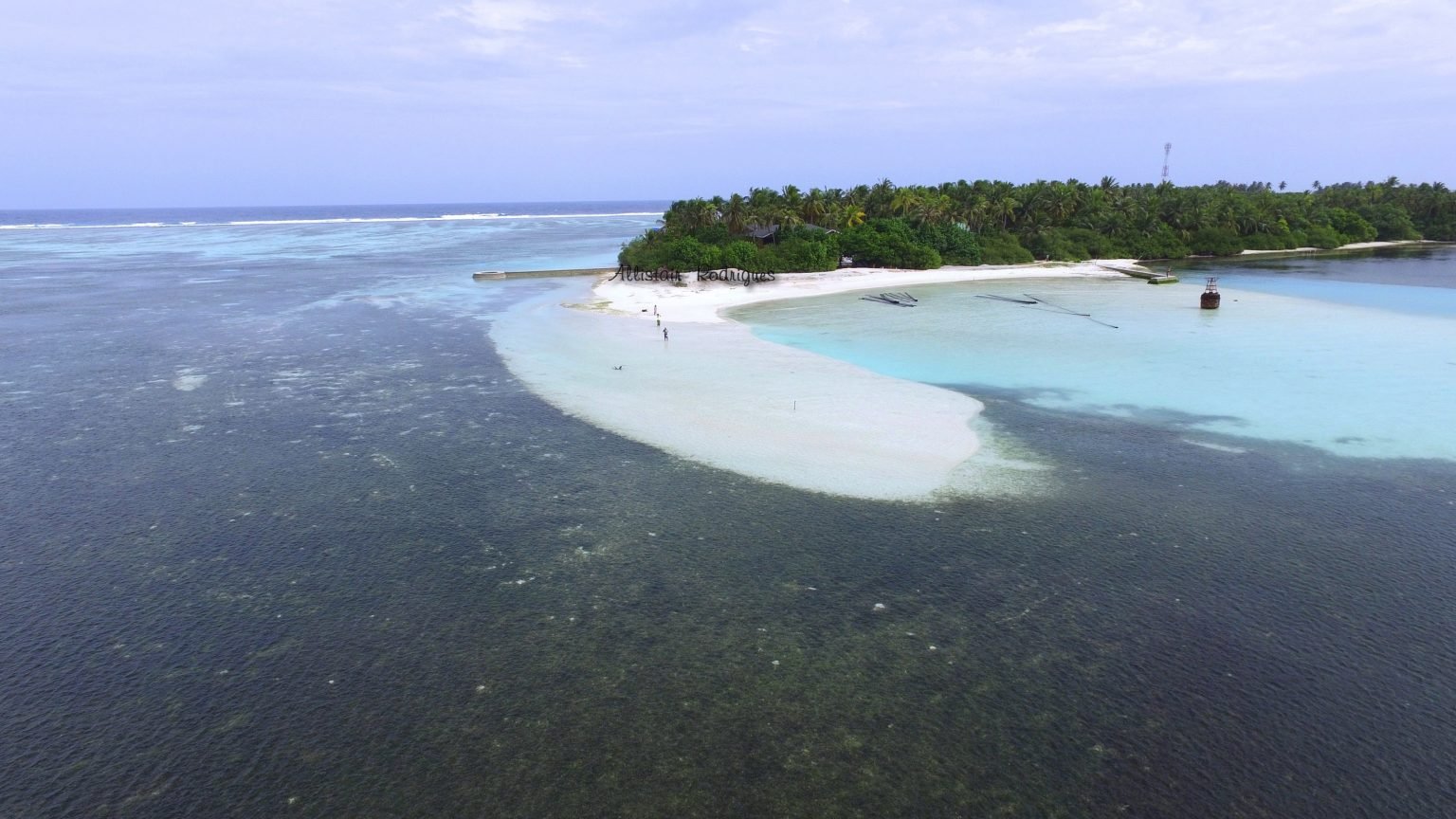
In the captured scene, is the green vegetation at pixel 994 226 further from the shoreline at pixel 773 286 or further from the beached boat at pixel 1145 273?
the beached boat at pixel 1145 273

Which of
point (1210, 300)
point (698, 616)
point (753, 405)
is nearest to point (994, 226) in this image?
point (1210, 300)

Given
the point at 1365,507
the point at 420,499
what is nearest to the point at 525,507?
the point at 420,499

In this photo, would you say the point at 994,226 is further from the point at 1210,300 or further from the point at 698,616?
the point at 698,616

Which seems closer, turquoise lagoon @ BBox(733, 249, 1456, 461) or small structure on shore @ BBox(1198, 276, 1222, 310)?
turquoise lagoon @ BBox(733, 249, 1456, 461)

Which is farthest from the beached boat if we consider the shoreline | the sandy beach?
the sandy beach

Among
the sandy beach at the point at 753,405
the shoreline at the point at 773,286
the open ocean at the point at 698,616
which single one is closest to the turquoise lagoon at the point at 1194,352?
the open ocean at the point at 698,616

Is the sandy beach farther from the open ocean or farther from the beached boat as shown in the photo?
the beached boat
